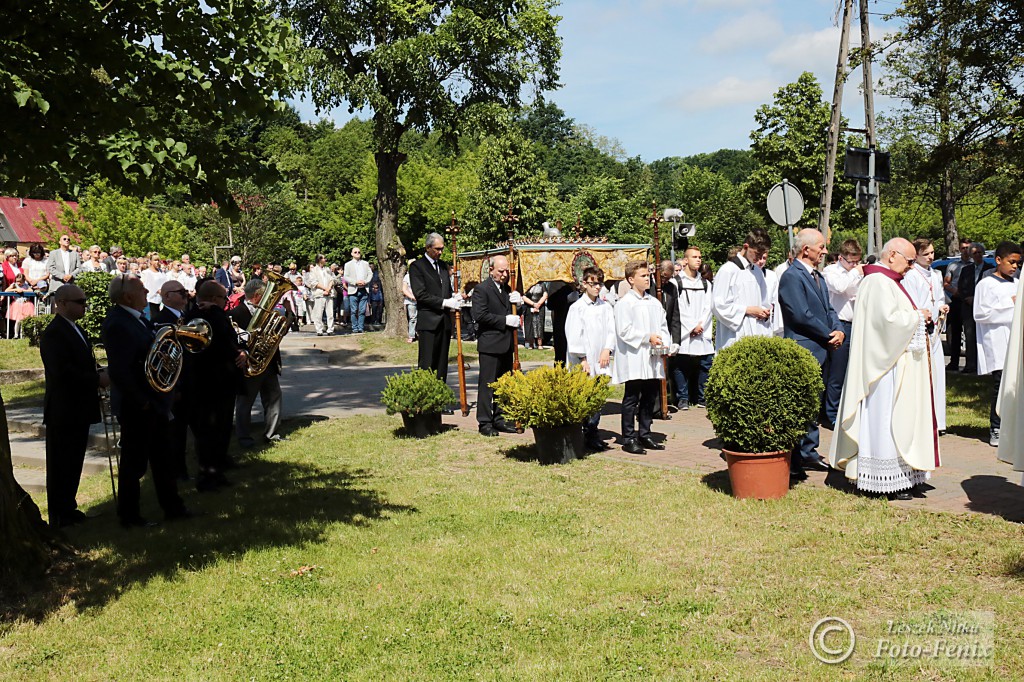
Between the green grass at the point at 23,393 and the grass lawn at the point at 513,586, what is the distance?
20.9ft

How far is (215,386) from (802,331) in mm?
5755

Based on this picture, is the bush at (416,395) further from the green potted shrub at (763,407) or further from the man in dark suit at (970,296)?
the man in dark suit at (970,296)

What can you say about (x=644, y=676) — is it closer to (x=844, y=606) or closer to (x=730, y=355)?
(x=844, y=606)

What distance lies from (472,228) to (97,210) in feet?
61.2

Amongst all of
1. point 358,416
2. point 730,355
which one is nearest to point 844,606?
point 730,355

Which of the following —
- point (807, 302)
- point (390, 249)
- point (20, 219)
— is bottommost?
point (807, 302)

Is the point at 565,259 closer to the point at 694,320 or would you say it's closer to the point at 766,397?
the point at 694,320

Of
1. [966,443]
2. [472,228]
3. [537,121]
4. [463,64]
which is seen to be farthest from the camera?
[537,121]

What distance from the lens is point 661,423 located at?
1241 centimetres

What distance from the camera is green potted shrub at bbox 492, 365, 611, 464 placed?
972 centimetres

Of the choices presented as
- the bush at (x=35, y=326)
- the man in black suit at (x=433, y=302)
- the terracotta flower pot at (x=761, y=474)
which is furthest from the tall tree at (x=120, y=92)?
the bush at (x=35, y=326)

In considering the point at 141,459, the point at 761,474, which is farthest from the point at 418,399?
the point at 761,474

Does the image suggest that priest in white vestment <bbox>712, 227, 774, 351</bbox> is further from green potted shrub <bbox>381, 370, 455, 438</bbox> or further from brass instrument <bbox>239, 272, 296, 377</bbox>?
brass instrument <bbox>239, 272, 296, 377</bbox>

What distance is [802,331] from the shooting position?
31.1ft
